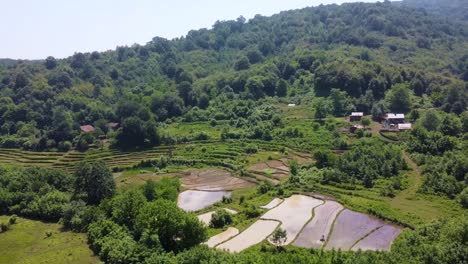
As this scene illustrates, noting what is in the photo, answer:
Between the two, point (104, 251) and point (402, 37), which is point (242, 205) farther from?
point (402, 37)

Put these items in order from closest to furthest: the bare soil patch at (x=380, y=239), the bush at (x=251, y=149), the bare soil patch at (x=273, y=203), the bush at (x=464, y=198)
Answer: the bare soil patch at (x=380, y=239) < the bush at (x=464, y=198) < the bare soil patch at (x=273, y=203) < the bush at (x=251, y=149)

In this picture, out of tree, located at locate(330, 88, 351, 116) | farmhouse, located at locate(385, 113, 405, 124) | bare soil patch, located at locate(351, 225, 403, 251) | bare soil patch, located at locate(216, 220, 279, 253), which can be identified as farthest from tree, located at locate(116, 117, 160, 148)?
bare soil patch, located at locate(351, 225, 403, 251)

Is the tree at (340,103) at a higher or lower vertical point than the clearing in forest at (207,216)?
higher

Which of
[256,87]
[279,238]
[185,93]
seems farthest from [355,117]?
[279,238]

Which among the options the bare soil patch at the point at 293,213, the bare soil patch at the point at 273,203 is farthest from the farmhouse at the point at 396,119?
the bare soil patch at the point at 273,203

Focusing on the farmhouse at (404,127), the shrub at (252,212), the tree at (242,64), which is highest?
the tree at (242,64)

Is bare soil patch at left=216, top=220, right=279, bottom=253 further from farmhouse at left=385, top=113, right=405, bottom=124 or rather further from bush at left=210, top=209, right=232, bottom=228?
farmhouse at left=385, top=113, right=405, bottom=124

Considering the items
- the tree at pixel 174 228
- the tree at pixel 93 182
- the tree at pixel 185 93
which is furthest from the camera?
the tree at pixel 185 93

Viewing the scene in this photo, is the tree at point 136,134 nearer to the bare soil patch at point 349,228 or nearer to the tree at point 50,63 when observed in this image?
the bare soil patch at point 349,228
